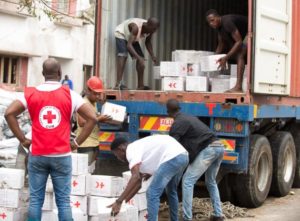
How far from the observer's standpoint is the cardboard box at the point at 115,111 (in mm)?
7727

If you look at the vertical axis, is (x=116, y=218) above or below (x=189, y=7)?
below

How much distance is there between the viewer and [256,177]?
8.02 meters

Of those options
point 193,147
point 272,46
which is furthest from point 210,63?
point 193,147

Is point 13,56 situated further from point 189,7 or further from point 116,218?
point 116,218

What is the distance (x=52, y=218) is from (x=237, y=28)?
389cm

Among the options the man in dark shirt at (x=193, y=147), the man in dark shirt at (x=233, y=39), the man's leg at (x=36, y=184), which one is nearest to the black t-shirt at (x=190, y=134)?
the man in dark shirt at (x=193, y=147)

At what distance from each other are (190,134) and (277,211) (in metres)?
2.25

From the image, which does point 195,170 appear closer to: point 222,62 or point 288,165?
point 222,62

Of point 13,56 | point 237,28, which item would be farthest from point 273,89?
point 13,56

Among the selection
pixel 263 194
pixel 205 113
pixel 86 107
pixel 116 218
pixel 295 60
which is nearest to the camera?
pixel 86 107

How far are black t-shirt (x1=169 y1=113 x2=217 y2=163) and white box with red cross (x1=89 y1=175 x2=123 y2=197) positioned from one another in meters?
0.86

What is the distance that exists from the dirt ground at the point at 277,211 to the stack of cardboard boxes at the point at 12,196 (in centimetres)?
215

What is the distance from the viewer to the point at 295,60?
9.01 metres

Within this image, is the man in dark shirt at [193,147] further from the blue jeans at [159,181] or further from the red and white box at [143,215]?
the blue jeans at [159,181]
